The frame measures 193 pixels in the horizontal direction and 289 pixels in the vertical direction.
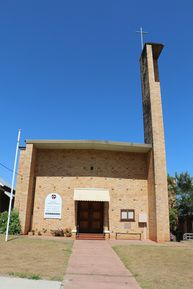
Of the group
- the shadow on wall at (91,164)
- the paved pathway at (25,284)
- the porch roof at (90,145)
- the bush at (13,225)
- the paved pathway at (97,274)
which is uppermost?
the porch roof at (90,145)

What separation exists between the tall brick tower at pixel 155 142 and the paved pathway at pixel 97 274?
708cm

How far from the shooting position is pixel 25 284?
602 cm

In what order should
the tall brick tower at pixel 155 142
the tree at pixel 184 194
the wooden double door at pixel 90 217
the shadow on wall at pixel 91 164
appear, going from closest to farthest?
the tall brick tower at pixel 155 142
the wooden double door at pixel 90 217
the shadow on wall at pixel 91 164
the tree at pixel 184 194

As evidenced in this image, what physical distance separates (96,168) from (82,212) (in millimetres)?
3218

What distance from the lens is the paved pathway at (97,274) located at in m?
6.50

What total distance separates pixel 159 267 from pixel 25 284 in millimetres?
4683

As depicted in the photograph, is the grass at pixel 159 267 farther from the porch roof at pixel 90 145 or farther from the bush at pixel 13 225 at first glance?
the porch roof at pixel 90 145

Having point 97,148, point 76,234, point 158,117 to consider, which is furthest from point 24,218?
point 158,117

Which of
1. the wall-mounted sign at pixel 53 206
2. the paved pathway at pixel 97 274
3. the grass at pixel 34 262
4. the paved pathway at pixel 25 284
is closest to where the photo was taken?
the paved pathway at pixel 25 284

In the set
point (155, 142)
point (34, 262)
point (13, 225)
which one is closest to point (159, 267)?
A: point (34, 262)

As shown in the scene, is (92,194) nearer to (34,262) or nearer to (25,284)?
(34,262)

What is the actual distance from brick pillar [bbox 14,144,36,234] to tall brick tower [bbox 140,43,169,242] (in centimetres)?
803

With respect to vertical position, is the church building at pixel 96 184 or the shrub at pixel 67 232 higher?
the church building at pixel 96 184

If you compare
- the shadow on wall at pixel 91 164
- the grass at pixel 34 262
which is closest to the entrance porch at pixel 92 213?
the shadow on wall at pixel 91 164
